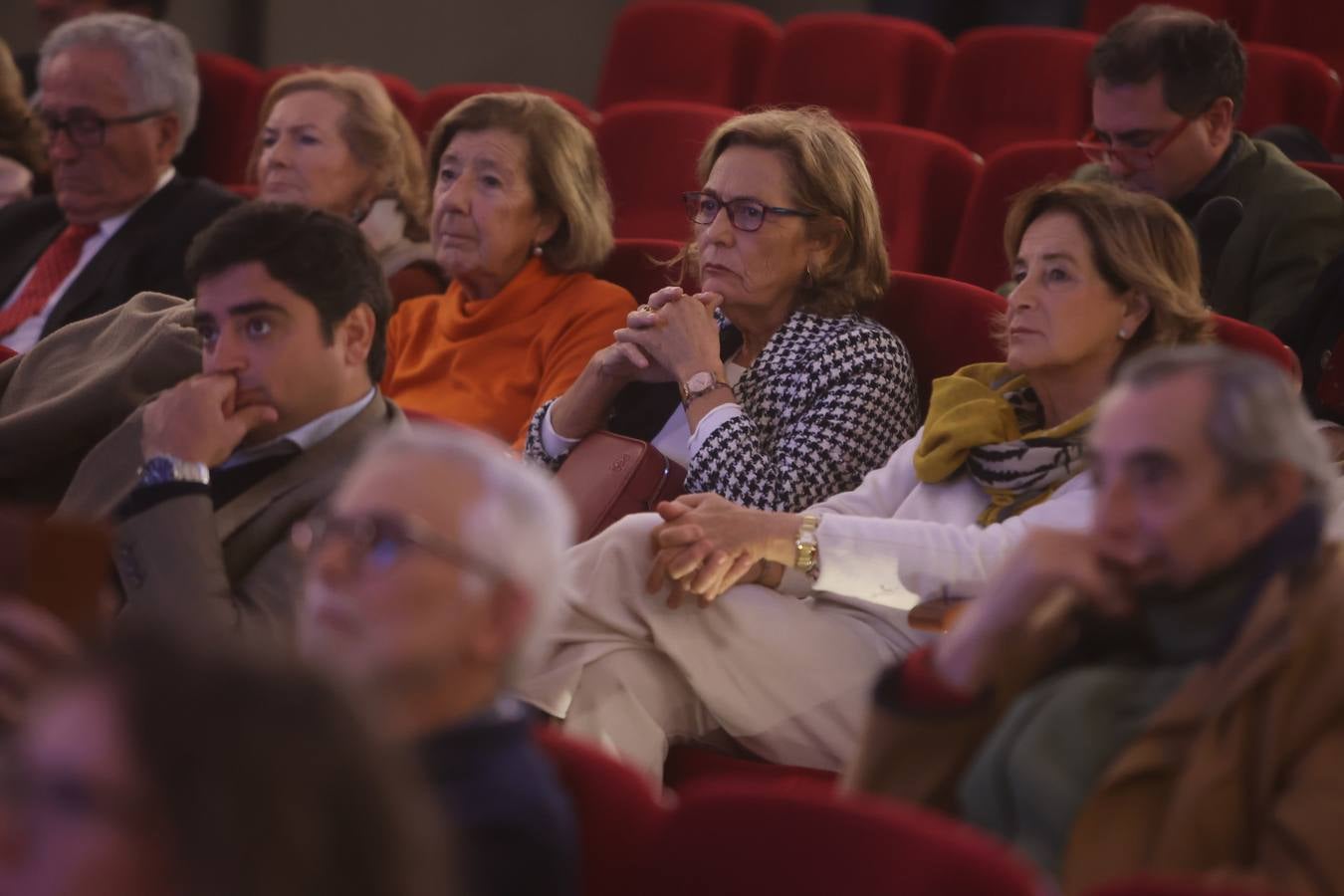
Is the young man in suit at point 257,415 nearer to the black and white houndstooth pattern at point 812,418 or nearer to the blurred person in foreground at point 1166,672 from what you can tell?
the black and white houndstooth pattern at point 812,418

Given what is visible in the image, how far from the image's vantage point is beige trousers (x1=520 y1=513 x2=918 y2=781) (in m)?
2.27

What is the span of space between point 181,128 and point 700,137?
1.06 meters

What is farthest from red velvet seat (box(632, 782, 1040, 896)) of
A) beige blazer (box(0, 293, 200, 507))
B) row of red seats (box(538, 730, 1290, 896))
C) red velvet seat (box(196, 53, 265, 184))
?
red velvet seat (box(196, 53, 265, 184))

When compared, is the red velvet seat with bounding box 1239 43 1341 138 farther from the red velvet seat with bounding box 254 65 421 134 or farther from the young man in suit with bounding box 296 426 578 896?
the young man in suit with bounding box 296 426 578 896

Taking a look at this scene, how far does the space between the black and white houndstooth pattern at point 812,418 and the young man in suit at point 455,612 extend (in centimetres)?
112

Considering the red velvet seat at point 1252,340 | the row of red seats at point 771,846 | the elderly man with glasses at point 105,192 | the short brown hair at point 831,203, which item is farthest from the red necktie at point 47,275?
the row of red seats at point 771,846

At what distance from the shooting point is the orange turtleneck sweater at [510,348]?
3.06m

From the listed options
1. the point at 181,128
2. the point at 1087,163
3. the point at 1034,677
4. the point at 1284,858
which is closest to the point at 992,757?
the point at 1034,677

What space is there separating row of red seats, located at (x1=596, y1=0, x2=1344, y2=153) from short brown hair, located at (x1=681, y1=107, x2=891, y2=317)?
1651 mm

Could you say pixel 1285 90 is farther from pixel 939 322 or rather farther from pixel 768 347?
pixel 768 347

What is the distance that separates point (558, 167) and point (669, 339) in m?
0.63

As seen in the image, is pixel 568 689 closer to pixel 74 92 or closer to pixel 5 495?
pixel 5 495

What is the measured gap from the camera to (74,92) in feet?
12.0

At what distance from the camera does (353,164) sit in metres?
3.70
